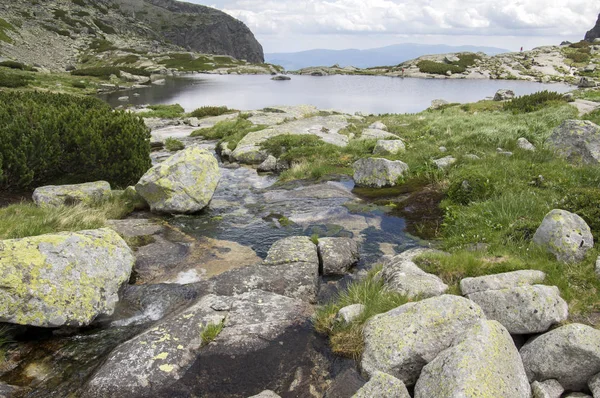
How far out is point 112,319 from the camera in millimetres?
8609

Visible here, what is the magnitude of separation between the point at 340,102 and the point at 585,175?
1934 inches

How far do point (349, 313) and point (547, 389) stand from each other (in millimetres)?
3490

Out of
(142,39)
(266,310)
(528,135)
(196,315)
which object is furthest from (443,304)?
(142,39)

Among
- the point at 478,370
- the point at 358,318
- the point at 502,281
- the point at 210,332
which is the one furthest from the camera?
the point at 502,281

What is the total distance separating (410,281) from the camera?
887 cm

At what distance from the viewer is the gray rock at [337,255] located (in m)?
11.1

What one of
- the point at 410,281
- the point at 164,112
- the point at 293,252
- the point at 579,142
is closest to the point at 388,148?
the point at 579,142

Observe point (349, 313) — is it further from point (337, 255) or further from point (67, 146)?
point (67, 146)

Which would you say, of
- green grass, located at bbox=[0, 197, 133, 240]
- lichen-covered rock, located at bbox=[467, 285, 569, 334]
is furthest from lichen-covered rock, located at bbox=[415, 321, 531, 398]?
green grass, located at bbox=[0, 197, 133, 240]

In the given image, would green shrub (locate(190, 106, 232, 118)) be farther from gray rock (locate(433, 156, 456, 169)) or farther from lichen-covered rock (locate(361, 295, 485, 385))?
lichen-covered rock (locate(361, 295, 485, 385))

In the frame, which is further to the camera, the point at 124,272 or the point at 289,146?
the point at 289,146

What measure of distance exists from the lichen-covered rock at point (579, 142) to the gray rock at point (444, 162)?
15.2 ft

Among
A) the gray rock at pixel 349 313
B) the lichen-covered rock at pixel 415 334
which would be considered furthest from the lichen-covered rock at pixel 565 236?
the gray rock at pixel 349 313

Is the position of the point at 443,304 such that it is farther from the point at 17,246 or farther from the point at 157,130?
the point at 157,130
